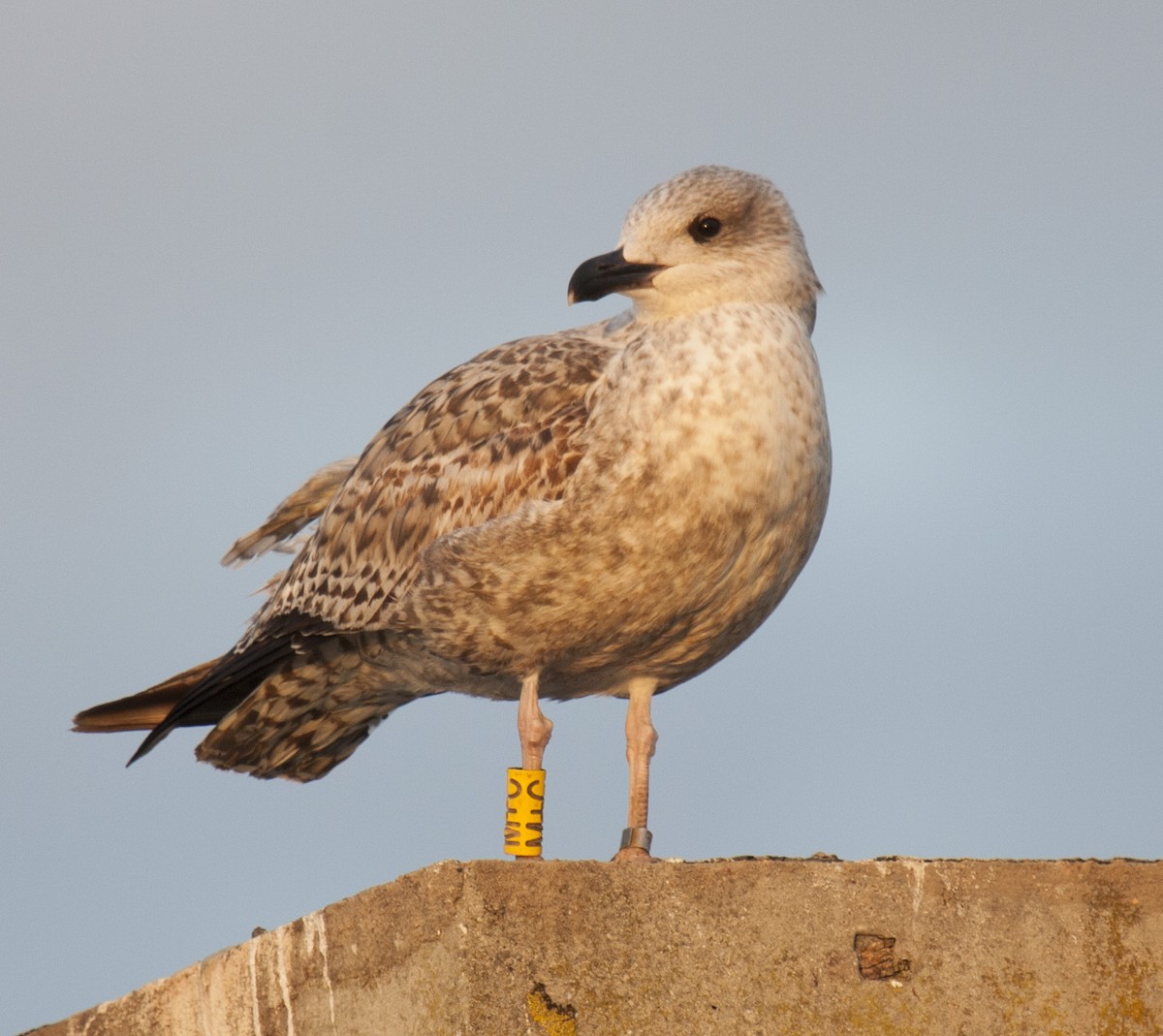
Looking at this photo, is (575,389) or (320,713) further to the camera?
(320,713)

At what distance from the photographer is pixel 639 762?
7.68 metres

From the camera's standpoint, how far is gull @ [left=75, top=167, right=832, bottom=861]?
6.98 meters

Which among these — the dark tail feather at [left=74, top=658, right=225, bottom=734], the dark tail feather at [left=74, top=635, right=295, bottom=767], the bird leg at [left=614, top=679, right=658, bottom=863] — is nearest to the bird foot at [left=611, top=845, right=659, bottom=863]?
the bird leg at [left=614, top=679, right=658, bottom=863]

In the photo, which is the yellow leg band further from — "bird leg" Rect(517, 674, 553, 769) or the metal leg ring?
the metal leg ring

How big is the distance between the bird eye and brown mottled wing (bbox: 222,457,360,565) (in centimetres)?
234

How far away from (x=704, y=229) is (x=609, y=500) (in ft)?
4.02

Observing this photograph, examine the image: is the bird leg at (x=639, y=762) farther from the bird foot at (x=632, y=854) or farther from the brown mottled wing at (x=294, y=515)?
the brown mottled wing at (x=294, y=515)

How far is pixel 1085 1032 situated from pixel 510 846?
2168 millimetres

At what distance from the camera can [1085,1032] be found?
5.75 metres

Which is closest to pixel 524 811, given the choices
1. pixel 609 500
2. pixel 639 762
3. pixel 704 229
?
pixel 639 762

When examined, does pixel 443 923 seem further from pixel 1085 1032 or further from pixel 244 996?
pixel 1085 1032

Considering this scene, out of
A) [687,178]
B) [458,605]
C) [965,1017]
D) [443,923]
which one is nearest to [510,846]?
[458,605]

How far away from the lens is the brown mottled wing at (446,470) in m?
7.31

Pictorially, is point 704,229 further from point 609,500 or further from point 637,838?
point 637,838
